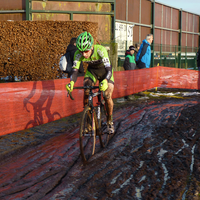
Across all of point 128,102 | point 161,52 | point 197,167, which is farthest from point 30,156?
point 161,52

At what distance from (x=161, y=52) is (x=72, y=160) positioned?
56.4ft

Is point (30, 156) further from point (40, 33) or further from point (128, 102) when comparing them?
point (40, 33)

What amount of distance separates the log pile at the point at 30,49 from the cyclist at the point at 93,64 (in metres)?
7.57

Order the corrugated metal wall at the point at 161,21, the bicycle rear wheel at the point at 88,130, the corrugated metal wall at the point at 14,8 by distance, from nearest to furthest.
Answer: the bicycle rear wheel at the point at 88,130
the corrugated metal wall at the point at 14,8
the corrugated metal wall at the point at 161,21

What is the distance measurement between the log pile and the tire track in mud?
675 centimetres

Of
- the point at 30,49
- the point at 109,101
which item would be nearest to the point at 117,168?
the point at 109,101

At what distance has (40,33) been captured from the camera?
1295cm

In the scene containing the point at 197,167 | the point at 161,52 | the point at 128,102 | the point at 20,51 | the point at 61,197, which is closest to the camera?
the point at 61,197

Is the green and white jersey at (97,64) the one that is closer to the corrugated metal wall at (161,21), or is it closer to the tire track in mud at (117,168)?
the tire track in mud at (117,168)

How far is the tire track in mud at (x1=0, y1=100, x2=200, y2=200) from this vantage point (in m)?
3.59

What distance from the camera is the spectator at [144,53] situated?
11844 mm

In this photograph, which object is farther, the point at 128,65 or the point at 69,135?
the point at 128,65

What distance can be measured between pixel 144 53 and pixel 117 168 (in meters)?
8.25

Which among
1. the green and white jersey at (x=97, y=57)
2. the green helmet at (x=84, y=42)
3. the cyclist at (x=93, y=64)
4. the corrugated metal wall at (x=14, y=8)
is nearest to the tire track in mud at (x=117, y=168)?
the cyclist at (x=93, y=64)
